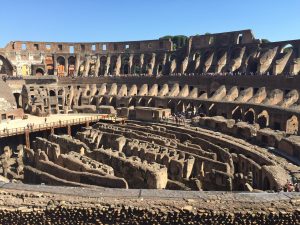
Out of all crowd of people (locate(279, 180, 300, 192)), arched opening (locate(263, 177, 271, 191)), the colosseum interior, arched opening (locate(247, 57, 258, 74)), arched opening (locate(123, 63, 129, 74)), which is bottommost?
arched opening (locate(263, 177, 271, 191))

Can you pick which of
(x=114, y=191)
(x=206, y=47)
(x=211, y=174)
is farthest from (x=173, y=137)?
(x=206, y=47)

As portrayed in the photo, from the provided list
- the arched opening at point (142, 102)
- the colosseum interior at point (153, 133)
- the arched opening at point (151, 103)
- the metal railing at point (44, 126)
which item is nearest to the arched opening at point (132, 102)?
the colosseum interior at point (153, 133)

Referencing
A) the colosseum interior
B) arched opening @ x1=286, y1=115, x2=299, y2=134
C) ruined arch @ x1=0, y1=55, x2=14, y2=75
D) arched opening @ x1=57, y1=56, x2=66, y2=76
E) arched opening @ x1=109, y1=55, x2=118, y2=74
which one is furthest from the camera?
arched opening @ x1=57, y1=56, x2=66, y2=76

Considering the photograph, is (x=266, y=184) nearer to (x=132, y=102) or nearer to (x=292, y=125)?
(x=292, y=125)

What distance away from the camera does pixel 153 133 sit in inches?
1129

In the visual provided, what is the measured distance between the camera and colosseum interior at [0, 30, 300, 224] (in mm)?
10789

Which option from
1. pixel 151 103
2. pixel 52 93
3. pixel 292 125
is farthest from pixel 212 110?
pixel 52 93

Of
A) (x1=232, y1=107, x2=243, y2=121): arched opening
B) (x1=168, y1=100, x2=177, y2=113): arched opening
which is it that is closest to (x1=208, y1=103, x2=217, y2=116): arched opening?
(x1=232, y1=107, x2=243, y2=121): arched opening

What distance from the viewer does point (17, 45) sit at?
50281 millimetres

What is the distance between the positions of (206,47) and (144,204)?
37.8 metres

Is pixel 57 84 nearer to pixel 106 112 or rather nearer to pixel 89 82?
pixel 89 82

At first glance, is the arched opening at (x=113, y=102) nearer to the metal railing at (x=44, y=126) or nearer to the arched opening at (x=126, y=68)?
the metal railing at (x=44, y=126)

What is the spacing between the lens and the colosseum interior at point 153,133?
10789 mm

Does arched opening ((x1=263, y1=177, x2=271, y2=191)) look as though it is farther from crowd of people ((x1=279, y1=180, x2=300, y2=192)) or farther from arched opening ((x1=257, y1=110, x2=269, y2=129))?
arched opening ((x1=257, y1=110, x2=269, y2=129))
